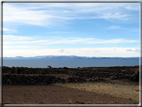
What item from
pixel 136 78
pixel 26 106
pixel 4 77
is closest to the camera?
pixel 26 106

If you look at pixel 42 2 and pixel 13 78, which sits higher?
pixel 42 2

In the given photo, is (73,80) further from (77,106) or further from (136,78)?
(77,106)

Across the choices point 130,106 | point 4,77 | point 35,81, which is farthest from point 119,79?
point 4,77

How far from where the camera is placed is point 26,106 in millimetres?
8914

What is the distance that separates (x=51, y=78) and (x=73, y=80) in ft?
8.44

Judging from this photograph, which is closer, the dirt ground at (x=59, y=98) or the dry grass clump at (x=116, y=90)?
the dirt ground at (x=59, y=98)

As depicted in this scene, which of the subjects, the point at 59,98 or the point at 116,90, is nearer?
the point at 59,98

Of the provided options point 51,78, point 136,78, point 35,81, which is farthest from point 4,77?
point 136,78

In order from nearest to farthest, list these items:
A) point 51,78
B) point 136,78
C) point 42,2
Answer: point 42,2
point 51,78
point 136,78

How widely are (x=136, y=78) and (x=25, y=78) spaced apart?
13.8 metres

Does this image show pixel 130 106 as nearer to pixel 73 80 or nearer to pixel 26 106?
pixel 26 106

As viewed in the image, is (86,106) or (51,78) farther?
(51,78)

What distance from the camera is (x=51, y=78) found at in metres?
19.2

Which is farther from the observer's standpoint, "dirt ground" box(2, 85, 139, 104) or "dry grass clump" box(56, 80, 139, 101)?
"dry grass clump" box(56, 80, 139, 101)
